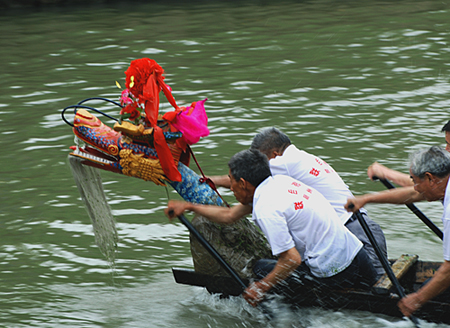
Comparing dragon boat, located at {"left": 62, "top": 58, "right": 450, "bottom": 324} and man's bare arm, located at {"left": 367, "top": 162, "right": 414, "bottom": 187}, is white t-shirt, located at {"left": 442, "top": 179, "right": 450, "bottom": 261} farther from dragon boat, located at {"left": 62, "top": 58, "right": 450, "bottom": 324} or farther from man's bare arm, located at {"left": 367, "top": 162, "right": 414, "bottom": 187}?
man's bare arm, located at {"left": 367, "top": 162, "right": 414, "bottom": 187}

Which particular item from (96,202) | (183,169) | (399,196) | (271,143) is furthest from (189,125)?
(399,196)

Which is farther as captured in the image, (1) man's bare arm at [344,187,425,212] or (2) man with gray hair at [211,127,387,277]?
Result: (2) man with gray hair at [211,127,387,277]

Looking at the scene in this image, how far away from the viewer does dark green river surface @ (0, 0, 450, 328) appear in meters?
5.35

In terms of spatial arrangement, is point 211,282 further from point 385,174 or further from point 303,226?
point 385,174

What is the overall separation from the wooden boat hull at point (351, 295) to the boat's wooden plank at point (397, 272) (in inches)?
1.6

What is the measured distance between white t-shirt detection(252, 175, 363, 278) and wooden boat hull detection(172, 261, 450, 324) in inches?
7.2

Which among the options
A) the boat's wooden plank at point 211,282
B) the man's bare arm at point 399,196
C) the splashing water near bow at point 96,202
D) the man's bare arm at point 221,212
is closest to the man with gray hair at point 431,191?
the man's bare arm at point 399,196

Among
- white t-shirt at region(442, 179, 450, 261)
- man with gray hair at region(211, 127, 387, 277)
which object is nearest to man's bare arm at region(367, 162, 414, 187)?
man with gray hair at region(211, 127, 387, 277)

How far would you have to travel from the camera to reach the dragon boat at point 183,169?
4.60m

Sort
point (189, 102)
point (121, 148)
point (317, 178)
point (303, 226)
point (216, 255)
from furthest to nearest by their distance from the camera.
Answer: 1. point (189, 102)
2. point (317, 178)
3. point (121, 148)
4. point (216, 255)
5. point (303, 226)

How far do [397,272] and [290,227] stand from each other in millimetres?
947

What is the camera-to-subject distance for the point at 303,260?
4543mm

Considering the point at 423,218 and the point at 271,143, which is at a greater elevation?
the point at 271,143

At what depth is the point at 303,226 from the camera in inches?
171
